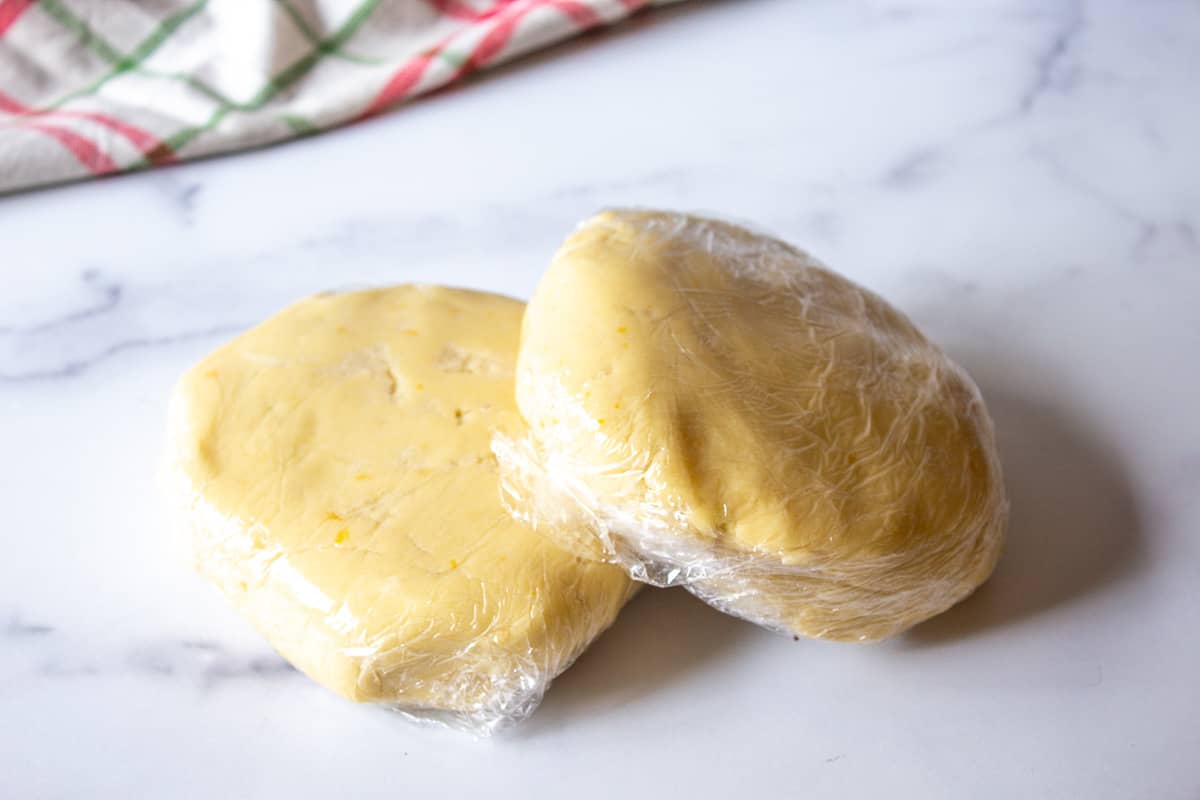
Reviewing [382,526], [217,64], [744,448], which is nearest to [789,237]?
[744,448]

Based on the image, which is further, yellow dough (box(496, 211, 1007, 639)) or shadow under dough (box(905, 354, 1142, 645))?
shadow under dough (box(905, 354, 1142, 645))

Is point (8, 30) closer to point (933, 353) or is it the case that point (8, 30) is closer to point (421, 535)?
point (421, 535)

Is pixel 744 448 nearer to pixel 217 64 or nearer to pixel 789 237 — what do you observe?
pixel 789 237

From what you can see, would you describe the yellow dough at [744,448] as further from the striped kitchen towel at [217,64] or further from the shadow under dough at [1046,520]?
the striped kitchen towel at [217,64]

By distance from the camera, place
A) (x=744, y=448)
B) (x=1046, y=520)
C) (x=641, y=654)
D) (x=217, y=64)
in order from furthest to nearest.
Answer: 1. (x=217, y=64)
2. (x=1046, y=520)
3. (x=641, y=654)
4. (x=744, y=448)

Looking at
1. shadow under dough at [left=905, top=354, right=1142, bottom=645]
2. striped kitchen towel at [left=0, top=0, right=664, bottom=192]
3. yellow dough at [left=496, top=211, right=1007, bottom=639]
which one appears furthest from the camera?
striped kitchen towel at [left=0, top=0, right=664, bottom=192]

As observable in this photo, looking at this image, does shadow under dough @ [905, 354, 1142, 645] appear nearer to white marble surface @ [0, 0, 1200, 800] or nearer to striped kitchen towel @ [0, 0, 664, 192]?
white marble surface @ [0, 0, 1200, 800]

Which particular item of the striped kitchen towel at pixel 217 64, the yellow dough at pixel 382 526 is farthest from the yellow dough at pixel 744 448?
the striped kitchen towel at pixel 217 64

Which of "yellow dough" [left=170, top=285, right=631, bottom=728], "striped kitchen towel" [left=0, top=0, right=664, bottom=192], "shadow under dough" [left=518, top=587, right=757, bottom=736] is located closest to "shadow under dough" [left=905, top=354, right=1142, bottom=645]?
"shadow under dough" [left=518, top=587, right=757, bottom=736]
